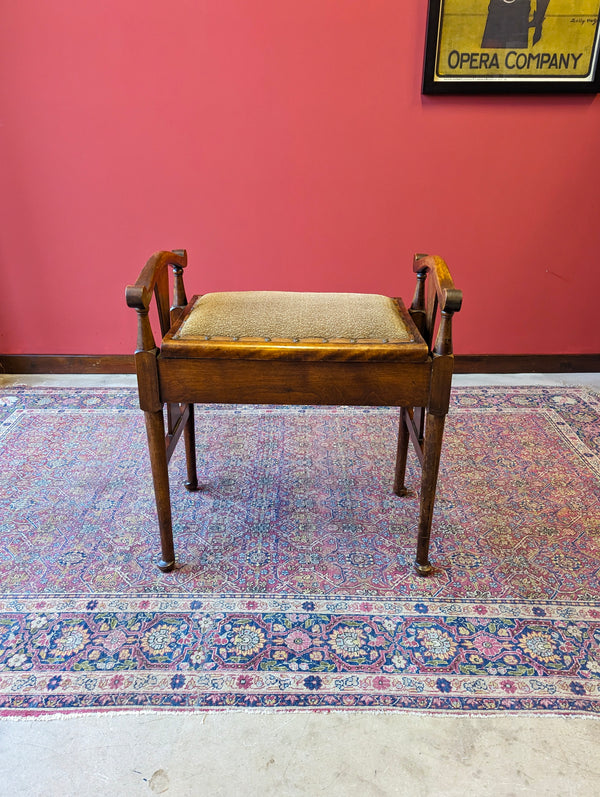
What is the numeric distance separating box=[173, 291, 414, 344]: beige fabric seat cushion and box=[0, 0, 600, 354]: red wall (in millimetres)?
1238

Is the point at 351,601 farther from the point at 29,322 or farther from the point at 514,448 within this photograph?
the point at 29,322

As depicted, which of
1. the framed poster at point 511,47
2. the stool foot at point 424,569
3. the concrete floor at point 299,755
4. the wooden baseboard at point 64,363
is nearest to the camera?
the concrete floor at point 299,755

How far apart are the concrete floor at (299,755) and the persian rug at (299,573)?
0.04 m

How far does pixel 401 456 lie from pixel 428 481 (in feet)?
1.27

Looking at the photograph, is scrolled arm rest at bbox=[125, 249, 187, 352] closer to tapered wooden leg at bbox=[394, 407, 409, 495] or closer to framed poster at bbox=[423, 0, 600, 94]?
tapered wooden leg at bbox=[394, 407, 409, 495]

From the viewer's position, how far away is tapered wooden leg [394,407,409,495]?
187 centimetres

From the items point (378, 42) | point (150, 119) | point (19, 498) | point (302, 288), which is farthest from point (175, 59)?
point (19, 498)

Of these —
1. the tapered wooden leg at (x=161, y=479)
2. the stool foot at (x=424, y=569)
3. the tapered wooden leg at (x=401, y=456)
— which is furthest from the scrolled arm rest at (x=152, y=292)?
the stool foot at (x=424, y=569)

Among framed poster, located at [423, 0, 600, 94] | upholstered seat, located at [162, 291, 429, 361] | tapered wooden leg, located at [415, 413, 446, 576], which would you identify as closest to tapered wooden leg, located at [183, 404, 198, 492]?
upholstered seat, located at [162, 291, 429, 361]

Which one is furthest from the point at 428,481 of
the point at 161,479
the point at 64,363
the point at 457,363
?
the point at 64,363

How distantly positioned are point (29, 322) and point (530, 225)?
7.89ft

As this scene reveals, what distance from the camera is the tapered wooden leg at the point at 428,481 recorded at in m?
1.46

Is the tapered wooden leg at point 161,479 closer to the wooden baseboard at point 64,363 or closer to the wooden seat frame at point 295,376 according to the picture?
the wooden seat frame at point 295,376

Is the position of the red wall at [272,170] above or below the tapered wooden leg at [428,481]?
above
